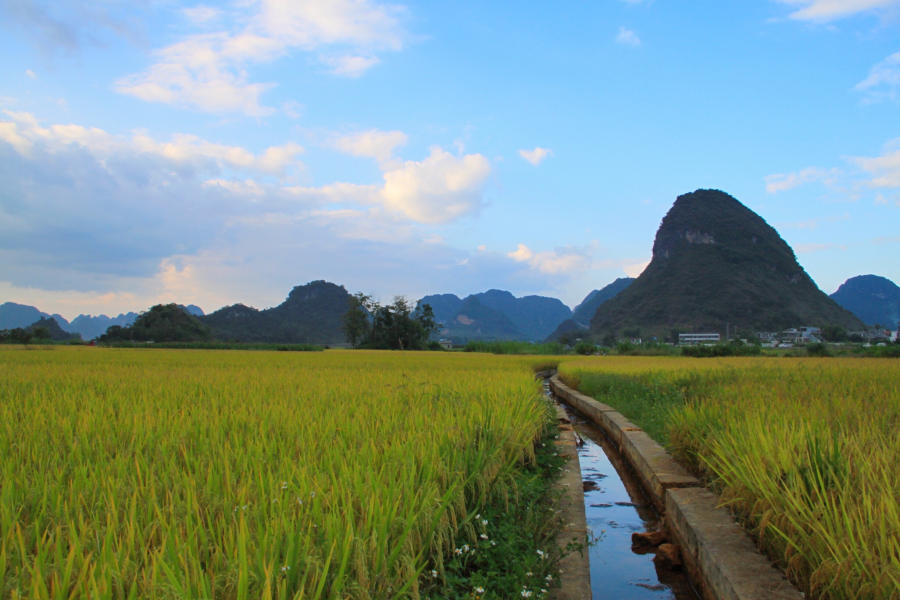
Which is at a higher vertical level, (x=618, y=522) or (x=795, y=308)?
(x=795, y=308)

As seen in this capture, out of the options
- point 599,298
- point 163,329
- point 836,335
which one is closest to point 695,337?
point 836,335

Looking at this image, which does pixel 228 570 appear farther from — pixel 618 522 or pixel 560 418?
pixel 560 418

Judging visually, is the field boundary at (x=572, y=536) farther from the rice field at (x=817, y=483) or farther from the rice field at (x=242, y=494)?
the rice field at (x=817, y=483)

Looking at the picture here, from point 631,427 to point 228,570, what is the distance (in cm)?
594

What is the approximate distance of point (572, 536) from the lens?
297 cm

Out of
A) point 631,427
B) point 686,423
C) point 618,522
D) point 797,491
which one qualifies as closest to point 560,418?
point 631,427

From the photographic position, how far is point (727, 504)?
3.16 m

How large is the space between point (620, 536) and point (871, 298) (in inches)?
7507

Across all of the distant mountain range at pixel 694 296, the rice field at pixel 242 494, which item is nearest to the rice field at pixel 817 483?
the rice field at pixel 242 494

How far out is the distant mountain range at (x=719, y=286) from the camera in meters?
77.5

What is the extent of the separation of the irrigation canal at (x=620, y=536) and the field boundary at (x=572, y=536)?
217mm

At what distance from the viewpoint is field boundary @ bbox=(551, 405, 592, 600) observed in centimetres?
238

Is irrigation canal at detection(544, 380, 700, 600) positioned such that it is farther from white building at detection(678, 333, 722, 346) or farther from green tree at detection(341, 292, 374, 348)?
white building at detection(678, 333, 722, 346)

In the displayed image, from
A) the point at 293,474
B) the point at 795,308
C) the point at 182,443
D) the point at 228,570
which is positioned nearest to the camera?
the point at 228,570
